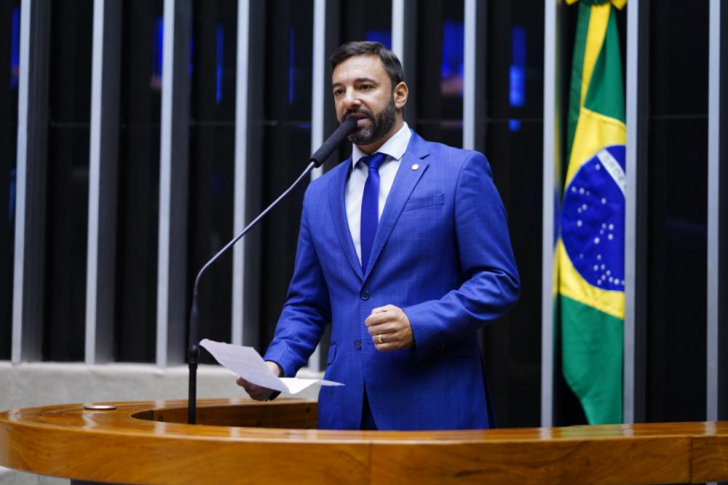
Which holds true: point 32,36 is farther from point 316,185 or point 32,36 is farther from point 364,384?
point 364,384

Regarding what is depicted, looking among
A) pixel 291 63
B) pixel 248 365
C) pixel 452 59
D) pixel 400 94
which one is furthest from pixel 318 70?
pixel 248 365

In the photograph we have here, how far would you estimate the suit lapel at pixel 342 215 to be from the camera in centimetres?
241

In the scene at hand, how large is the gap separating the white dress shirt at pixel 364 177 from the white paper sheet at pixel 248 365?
499 mm

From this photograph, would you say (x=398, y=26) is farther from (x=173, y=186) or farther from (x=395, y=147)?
(x=395, y=147)

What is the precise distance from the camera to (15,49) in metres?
5.61

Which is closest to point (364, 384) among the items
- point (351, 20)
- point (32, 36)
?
point (351, 20)

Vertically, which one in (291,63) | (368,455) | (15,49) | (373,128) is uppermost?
(15,49)

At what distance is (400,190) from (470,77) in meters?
2.65

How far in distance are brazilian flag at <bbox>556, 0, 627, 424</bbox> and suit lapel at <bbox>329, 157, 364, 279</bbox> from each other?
2.45m

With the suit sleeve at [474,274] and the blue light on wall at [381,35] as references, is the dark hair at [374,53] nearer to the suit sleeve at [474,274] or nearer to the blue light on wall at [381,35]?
the suit sleeve at [474,274]

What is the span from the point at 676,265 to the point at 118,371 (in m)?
2.83

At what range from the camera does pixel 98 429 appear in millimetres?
1821

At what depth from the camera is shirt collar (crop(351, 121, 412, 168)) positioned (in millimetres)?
2508

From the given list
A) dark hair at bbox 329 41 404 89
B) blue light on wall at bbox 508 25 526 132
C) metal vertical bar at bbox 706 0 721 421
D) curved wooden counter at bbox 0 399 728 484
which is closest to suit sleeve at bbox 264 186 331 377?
dark hair at bbox 329 41 404 89
